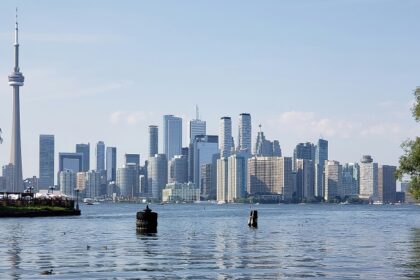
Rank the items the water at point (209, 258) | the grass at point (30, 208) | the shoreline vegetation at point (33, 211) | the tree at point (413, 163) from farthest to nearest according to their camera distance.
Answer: the grass at point (30, 208) < the shoreline vegetation at point (33, 211) < the tree at point (413, 163) < the water at point (209, 258)

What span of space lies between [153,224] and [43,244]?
2226 cm

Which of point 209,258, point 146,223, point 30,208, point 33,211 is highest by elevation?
point 146,223

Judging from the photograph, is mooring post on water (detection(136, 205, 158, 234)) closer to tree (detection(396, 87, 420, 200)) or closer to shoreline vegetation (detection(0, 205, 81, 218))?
tree (detection(396, 87, 420, 200))

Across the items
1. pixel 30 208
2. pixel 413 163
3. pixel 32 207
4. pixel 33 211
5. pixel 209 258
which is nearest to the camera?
pixel 209 258

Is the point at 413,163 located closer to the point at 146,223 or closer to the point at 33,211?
the point at 146,223

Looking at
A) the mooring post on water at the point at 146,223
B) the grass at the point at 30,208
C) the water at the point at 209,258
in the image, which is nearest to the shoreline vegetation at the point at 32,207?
the grass at the point at 30,208

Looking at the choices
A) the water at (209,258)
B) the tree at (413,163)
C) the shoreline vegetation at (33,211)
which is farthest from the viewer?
the shoreline vegetation at (33,211)

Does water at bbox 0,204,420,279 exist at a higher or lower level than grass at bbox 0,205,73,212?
higher

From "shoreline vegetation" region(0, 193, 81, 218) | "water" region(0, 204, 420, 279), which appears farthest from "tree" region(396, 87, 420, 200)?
"shoreline vegetation" region(0, 193, 81, 218)

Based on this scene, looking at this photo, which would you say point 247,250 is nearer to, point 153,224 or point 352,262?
point 352,262

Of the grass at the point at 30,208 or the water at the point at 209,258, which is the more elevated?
the water at the point at 209,258

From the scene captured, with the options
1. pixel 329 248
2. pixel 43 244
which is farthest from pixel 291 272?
pixel 43 244

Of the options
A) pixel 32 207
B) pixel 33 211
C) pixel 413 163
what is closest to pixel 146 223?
pixel 413 163

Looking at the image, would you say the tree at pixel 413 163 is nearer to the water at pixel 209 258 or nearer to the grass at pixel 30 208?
the water at pixel 209 258
